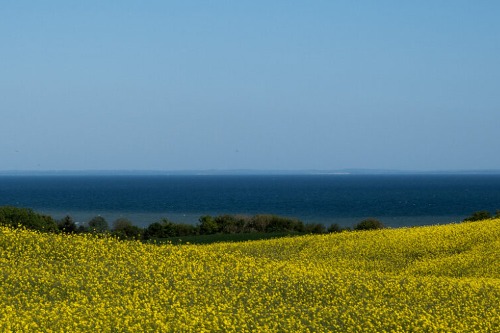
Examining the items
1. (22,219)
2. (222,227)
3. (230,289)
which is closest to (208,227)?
(222,227)

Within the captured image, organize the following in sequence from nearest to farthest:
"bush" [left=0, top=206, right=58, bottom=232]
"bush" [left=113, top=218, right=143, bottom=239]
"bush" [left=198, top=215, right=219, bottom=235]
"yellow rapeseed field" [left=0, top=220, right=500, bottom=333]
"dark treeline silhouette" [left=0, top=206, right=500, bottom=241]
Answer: "yellow rapeseed field" [left=0, top=220, right=500, bottom=333]
"bush" [left=0, top=206, right=58, bottom=232]
"dark treeline silhouette" [left=0, top=206, right=500, bottom=241]
"bush" [left=113, top=218, right=143, bottom=239]
"bush" [left=198, top=215, right=219, bottom=235]

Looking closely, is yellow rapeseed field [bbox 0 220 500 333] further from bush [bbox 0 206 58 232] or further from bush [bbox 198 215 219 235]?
bush [bbox 198 215 219 235]

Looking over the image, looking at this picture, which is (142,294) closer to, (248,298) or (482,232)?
(248,298)

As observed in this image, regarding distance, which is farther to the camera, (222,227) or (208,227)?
(222,227)

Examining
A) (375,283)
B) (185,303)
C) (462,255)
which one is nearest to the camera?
(185,303)

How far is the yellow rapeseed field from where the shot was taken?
1664 centimetres

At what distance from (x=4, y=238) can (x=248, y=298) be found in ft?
41.1

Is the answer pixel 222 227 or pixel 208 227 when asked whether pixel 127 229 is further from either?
pixel 222 227

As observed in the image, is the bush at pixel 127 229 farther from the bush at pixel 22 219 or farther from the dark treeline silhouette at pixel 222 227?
the bush at pixel 22 219

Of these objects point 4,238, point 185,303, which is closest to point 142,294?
point 185,303

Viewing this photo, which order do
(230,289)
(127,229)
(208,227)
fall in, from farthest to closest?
(208,227)
(127,229)
(230,289)

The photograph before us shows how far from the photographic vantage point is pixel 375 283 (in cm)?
2258

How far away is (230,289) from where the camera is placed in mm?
20953

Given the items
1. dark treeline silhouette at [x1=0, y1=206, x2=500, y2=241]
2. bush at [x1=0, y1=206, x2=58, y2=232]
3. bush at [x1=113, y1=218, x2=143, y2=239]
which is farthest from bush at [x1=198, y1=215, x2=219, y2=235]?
bush at [x1=0, y1=206, x2=58, y2=232]
